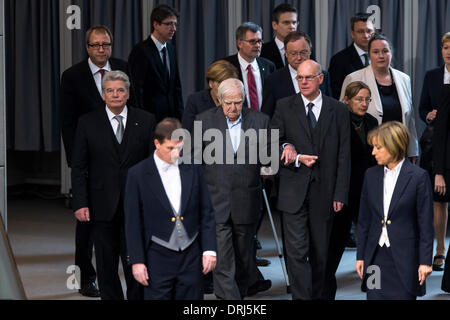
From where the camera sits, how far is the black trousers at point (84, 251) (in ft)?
15.1

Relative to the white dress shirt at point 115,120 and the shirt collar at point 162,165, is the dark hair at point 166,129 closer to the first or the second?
the shirt collar at point 162,165

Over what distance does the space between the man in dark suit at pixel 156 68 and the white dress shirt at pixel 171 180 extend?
2.27 m

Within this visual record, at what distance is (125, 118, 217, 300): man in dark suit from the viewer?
9.88 feet

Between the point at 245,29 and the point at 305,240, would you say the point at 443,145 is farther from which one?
the point at 245,29

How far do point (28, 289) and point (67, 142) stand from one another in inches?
36.5

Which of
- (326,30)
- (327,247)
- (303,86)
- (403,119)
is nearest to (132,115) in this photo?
(303,86)

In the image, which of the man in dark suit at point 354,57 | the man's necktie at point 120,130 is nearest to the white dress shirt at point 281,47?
the man in dark suit at point 354,57

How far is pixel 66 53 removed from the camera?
8.09m

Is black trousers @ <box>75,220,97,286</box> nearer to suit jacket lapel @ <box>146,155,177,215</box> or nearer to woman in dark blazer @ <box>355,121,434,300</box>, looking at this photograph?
suit jacket lapel @ <box>146,155,177,215</box>

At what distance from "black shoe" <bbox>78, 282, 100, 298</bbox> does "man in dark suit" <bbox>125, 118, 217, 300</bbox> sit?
5.14ft

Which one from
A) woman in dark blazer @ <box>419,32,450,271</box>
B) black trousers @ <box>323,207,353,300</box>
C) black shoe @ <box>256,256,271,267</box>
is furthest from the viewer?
black shoe @ <box>256,256,271,267</box>

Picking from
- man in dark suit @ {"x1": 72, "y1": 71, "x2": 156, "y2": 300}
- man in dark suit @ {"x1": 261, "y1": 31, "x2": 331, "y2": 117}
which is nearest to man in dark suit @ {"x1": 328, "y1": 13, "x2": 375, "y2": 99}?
man in dark suit @ {"x1": 261, "y1": 31, "x2": 331, "y2": 117}
